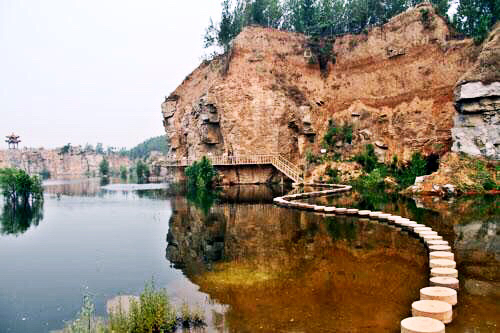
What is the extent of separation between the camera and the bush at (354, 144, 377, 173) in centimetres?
3369

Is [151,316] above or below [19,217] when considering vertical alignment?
below

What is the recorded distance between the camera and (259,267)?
1114cm

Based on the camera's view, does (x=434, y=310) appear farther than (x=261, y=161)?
No

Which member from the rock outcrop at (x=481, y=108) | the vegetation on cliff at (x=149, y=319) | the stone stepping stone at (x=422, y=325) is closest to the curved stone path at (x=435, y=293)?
the stone stepping stone at (x=422, y=325)

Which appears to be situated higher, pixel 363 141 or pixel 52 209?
pixel 363 141

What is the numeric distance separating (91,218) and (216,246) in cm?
1162

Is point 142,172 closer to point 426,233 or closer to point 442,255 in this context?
point 426,233

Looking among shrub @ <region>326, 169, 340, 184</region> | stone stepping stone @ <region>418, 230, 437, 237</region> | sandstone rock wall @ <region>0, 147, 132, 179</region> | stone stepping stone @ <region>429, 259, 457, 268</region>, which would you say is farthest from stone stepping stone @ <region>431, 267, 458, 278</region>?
sandstone rock wall @ <region>0, 147, 132, 179</region>

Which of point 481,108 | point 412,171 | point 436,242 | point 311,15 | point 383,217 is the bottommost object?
point 436,242

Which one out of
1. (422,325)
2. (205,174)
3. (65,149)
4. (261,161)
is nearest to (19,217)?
(205,174)

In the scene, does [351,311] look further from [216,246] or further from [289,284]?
[216,246]

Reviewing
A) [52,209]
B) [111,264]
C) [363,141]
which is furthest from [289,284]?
[363,141]

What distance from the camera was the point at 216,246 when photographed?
14.1 metres

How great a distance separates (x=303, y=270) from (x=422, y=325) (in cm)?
445
